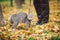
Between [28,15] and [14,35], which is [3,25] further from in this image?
[14,35]

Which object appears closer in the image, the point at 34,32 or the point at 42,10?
the point at 34,32

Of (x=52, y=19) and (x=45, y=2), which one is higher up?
(x=45, y=2)

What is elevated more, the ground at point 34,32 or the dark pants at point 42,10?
Answer: the dark pants at point 42,10

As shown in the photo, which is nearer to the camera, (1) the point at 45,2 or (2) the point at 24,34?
(2) the point at 24,34

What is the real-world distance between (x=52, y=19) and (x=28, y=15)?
1264 millimetres

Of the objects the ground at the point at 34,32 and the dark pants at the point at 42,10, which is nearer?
the ground at the point at 34,32

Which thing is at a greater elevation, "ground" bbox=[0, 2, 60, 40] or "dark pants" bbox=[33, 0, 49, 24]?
"dark pants" bbox=[33, 0, 49, 24]

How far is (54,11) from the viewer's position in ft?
35.2

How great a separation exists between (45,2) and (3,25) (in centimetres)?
127

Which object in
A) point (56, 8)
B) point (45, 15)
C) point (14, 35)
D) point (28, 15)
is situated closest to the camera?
point (14, 35)

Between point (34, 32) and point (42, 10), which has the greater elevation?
point (42, 10)

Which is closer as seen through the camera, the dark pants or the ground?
the ground

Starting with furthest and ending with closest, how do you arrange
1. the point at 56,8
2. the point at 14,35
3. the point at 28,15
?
the point at 56,8 → the point at 28,15 → the point at 14,35

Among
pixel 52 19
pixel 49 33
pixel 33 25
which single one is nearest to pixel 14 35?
pixel 49 33
